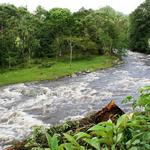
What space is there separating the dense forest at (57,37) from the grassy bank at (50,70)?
9.62 feet

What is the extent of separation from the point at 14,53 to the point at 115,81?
54.6 ft

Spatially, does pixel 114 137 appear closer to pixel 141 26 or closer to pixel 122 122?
pixel 122 122

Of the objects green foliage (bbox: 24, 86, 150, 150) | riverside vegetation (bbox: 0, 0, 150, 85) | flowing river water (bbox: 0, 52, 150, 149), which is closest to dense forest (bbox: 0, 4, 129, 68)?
riverside vegetation (bbox: 0, 0, 150, 85)

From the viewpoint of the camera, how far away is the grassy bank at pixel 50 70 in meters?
37.3

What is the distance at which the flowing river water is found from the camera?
2041 cm

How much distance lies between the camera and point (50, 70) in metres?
41.0

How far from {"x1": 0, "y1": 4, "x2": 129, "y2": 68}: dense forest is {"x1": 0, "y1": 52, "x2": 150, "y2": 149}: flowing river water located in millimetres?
10798

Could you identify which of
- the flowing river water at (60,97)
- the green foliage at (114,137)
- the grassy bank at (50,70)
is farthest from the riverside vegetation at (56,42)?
the green foliage at (114,137)

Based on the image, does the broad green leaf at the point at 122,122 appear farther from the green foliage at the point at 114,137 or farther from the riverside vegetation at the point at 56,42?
the riverside vegetation at the point at 56,42

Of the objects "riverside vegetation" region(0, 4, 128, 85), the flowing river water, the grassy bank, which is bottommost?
the flowing river water

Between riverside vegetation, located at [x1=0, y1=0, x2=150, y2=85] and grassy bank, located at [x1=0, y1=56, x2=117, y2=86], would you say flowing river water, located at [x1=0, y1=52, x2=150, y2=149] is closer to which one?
grassy bank, located at [x1=0, y1=56, x2=117, y2=86]

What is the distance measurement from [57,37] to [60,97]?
2499 centimetres

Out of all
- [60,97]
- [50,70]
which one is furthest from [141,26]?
[60,97]

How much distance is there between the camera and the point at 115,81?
3406 centimetres
